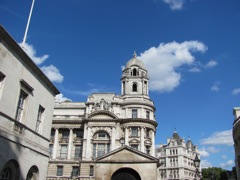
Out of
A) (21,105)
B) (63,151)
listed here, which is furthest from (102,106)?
(21,105)

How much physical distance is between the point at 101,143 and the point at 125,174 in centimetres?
3093

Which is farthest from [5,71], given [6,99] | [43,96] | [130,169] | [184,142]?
[184,142]

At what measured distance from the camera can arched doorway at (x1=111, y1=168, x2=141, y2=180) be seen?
1964cm

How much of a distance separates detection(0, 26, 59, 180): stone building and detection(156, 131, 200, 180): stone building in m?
79.2

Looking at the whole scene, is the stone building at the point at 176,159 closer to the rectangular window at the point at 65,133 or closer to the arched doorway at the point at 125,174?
the rectangular window at the point at 65,133

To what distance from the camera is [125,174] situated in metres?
19.9

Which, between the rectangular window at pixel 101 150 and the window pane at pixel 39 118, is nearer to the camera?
the window pane at pixel 39 118

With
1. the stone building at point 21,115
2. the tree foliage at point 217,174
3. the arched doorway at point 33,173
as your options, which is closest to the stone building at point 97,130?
the stone building at point 21,115

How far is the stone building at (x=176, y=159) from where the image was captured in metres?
93.7

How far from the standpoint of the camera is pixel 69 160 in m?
50.3

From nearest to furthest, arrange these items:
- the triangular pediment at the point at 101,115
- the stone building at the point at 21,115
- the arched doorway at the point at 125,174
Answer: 1. the stone building at the point at 21,115
2. the arched doorway at the point at 125,174
3. the triangular pediment at the point at 101,115

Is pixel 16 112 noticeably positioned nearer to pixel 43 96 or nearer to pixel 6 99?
pixel 6 99

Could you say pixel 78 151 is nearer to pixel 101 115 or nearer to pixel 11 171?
pixel 101 115

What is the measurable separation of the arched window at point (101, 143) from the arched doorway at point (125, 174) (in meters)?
29.9
